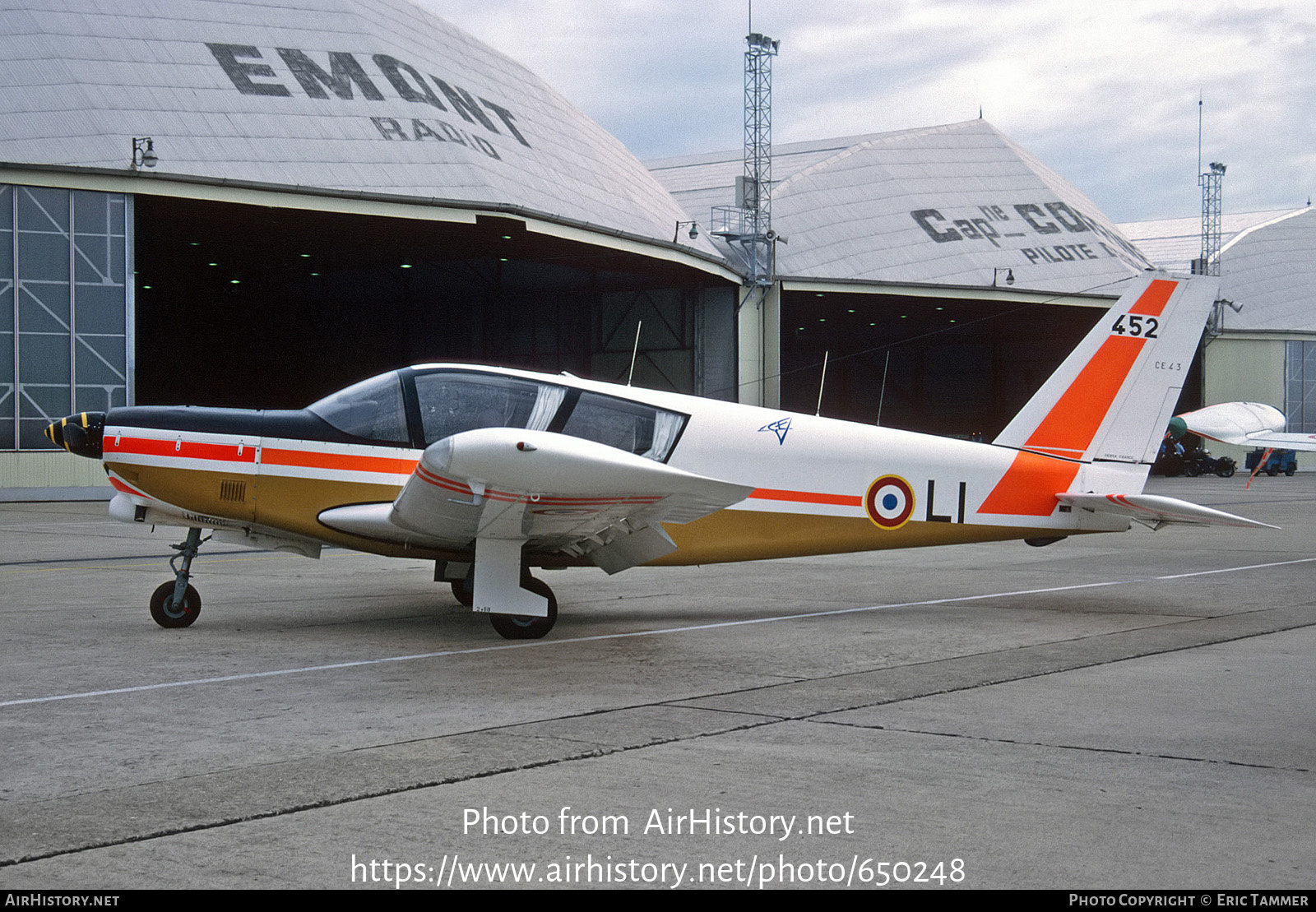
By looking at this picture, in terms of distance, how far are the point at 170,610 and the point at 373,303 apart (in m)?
45.4

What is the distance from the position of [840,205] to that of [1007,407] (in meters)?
20.5

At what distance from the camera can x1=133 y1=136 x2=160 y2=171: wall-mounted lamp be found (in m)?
29.5

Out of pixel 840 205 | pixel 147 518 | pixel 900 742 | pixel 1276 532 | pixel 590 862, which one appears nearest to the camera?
pixel 590 862

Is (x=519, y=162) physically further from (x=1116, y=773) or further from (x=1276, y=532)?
(x=1116, y=773)

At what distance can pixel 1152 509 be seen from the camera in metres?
9.91

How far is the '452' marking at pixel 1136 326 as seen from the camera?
34.6 ft

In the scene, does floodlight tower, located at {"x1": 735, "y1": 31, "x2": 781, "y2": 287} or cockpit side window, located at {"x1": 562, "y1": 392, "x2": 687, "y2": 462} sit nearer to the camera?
cockpit side window, located at {"x1": 562, "y1": 392, "x2": 687, "y2": 462}

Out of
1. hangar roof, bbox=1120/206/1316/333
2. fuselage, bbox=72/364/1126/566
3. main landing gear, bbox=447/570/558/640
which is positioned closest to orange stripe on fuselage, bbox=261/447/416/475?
fuselage, bbox=72/364/1126/566

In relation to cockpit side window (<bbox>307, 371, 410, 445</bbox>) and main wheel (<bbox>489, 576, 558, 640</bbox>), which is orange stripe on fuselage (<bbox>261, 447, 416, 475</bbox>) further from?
main wheel (<bbox>489, 576, 558, 640</bbox>)

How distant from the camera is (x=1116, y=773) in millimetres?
4965

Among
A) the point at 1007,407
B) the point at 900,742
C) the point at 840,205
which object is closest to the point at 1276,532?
the point at 900,742

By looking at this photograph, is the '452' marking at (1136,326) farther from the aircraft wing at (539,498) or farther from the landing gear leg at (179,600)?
the landing gear leg at (179,600)

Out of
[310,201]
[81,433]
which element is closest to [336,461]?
[81,433]

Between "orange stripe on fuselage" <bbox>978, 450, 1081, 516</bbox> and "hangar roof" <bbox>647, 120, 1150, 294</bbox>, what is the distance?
114ft
